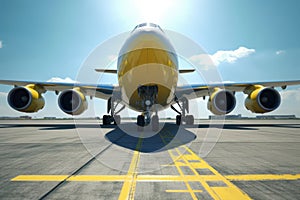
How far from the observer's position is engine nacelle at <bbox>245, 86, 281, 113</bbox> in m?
13.7

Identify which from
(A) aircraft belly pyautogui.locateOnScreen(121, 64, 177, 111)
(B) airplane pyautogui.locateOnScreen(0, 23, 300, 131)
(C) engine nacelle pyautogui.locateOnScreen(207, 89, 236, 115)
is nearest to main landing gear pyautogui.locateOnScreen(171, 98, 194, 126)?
(B) airplane pyautogui.locateOnScreen(0, 23, 300, 131)

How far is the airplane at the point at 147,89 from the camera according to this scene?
8523mm

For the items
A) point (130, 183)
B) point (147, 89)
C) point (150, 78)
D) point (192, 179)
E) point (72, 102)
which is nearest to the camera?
point (130, 183)

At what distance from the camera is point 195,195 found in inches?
100

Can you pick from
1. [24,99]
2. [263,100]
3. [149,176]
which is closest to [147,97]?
[149,176]

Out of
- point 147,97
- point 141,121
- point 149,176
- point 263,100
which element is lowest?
point 149,176

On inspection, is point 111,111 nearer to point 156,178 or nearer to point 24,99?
point 24,99

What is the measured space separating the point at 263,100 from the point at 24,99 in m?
17.3

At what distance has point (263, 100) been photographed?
14109 millimetres

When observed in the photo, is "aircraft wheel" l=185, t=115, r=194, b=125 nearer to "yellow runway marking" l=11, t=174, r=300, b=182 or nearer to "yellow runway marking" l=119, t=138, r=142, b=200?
"yellow runway marking" l=119, t=138, r=142, b=200

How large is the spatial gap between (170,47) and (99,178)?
24.3ft

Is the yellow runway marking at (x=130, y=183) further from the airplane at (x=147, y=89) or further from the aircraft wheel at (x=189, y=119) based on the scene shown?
the aircraft wheel at (x=189, y=119)

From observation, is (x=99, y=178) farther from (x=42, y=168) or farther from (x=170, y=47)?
(x=170, y=47)

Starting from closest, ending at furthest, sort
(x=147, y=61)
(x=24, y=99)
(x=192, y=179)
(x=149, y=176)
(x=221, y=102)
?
(x=192, y=179) → (x=149, y=176) → (x=147, y=61) → (x=221, y=102) → (x=24, y=99)
